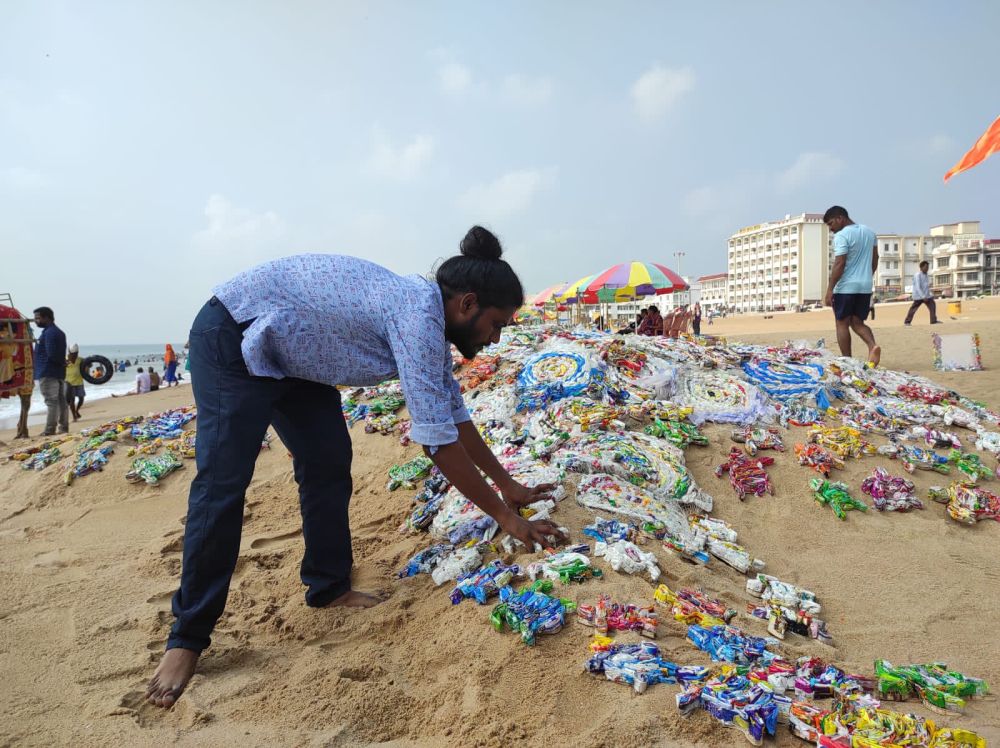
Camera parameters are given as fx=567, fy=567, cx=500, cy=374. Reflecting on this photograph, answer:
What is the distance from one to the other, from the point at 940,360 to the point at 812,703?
7299 millimetres

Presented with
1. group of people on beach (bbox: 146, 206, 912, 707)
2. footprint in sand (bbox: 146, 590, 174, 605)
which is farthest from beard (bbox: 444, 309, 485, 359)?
footprint in sand (bbox: 146, 590, 174, 605)

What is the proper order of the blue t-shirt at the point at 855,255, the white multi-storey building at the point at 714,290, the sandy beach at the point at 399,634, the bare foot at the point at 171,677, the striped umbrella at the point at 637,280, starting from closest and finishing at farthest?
1. the sandy beach at the point at 399,634
2. the bare foot at the point at 171,677
3. the blue t-shirt at the point at 855,255
4. the striped umbrella at the point at 637,280
5. the white multi-storey building at the point at 714,290

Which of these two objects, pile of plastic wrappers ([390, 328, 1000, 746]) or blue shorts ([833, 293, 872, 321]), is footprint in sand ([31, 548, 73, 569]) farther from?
blue shorts ([833, 293, 872, 321])

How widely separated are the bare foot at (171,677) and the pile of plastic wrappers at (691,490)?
2.71 feet

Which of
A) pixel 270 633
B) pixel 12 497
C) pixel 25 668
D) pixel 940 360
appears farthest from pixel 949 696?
pixel 940 360

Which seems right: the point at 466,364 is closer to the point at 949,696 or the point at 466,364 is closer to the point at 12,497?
the point at 12,497

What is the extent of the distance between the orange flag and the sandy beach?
2753 millimetres

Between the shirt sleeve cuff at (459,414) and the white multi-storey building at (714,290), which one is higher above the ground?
the white multi-storey building at (714,290)

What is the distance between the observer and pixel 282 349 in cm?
168

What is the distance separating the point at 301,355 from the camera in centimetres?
169

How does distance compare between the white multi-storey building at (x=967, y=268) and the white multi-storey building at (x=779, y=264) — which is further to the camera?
the white multi-storey building at (x=779, y=264)

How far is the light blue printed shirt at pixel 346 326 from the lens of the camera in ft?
5.34

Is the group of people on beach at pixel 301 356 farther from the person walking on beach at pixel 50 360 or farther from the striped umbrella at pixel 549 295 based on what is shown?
the striped umbrella at pixel 549 295

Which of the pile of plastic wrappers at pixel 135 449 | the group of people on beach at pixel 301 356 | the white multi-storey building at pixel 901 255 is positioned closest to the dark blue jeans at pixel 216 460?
the group of people on beach at pixel 301 356
